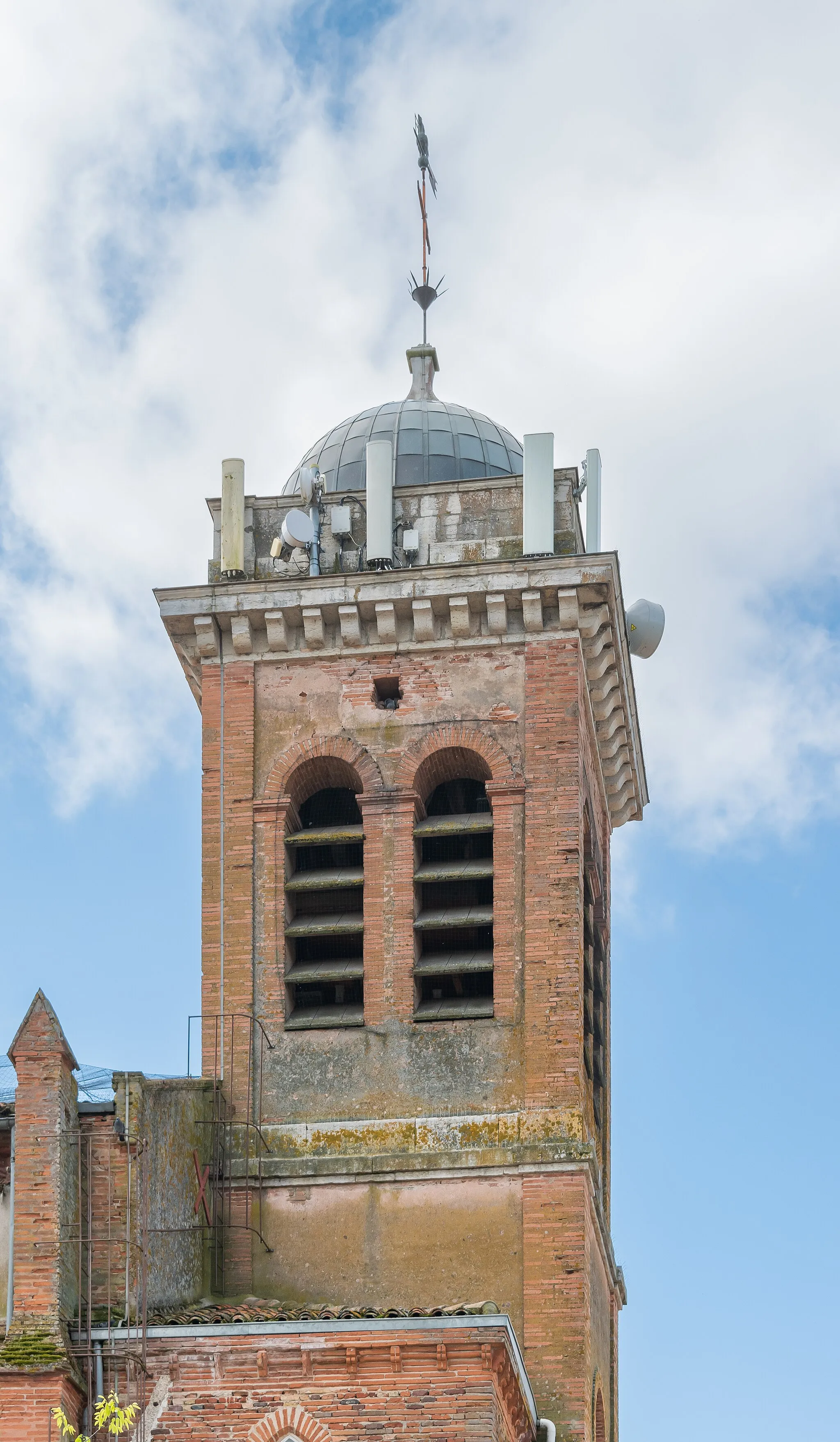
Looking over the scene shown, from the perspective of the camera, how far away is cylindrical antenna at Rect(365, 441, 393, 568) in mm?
41594

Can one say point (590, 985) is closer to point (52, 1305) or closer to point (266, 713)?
point (266, 713)

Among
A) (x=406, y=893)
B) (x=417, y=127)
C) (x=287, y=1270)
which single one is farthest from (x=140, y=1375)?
(x=417, y=127)

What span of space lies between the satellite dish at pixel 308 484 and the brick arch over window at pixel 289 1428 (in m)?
13.8

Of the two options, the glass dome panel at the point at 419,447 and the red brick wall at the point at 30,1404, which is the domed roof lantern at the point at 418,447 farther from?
the red brick wall at the point at 30,1404

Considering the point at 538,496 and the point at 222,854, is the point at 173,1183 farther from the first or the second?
the point at 538,496

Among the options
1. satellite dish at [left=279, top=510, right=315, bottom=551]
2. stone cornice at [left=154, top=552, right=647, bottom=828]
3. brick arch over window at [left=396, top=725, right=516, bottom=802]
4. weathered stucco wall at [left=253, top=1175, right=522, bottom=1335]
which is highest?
satellite dish at [left=279, top=510, right=315, bottom=551]

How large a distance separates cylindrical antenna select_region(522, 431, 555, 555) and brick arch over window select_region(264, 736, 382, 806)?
3.43 m

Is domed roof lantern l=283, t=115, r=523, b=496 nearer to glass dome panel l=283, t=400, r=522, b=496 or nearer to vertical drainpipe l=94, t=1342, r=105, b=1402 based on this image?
glass dome panel l=283, t=400, r=522, b=496

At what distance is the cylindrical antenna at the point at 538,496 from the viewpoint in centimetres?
4116

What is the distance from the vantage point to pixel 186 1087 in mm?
37812

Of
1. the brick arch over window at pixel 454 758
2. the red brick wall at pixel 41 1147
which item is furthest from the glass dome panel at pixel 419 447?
the red brick wall at pixel 41 1147

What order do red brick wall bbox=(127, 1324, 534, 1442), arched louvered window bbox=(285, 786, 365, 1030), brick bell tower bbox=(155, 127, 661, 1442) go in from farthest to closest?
1. arched louvered window bbox=(285, 786, 365, 1030)
2. brick bell tower bbox=(155, 127, 661, 1442)
3. red brick wall bbox=(127, 1324, 534, 1442)

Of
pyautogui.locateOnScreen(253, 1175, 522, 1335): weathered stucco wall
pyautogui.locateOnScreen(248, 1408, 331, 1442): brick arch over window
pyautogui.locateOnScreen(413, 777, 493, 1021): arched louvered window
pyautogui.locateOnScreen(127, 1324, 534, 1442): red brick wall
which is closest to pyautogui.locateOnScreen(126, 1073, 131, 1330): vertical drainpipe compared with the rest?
pyautogui.locateOnScreen(127, 1324, 534, 1442): red brick wall

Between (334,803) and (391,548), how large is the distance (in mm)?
3429
